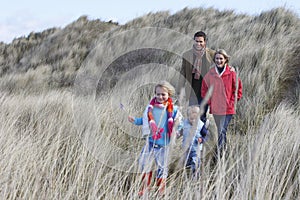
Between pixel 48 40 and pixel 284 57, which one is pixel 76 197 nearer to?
pixel 284 57

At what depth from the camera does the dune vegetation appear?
93.2 inches

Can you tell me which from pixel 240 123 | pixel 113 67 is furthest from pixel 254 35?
pixel 240 123

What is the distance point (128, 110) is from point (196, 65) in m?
1.30

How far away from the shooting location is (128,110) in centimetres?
519

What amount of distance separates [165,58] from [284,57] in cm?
354

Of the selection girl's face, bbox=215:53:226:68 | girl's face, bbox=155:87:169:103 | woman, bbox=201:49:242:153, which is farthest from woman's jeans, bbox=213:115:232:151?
girl's face, bbox=155:87:169:103

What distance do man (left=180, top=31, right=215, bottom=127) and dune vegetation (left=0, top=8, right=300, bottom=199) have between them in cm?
47

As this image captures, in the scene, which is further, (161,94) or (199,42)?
(199,42)

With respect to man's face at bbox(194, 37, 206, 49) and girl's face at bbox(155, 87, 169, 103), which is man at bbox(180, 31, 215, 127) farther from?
girl's face at bbox(155, 87, 169, 103)

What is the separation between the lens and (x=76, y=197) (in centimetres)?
234

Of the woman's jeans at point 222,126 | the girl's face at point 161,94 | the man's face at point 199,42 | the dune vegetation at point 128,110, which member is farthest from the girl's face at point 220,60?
the girl's face at point 161,94

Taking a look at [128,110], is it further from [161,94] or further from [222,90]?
[161,94]

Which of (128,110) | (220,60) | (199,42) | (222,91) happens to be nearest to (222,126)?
(222,91)

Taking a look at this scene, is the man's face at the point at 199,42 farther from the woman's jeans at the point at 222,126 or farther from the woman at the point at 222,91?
the woman's jeans at the point at 222,126
